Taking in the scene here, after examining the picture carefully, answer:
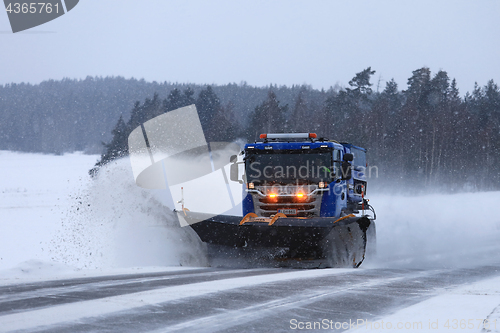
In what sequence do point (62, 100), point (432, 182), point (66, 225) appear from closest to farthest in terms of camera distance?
point (66, 225) < point (432, 182) < point (62, 100)

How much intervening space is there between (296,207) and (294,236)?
1040 mm

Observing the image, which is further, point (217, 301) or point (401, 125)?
point (401, 125)

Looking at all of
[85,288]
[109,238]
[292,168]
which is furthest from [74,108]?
[85,288]

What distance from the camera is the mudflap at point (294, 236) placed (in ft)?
29.3

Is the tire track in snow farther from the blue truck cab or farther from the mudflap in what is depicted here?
the blue truck cab

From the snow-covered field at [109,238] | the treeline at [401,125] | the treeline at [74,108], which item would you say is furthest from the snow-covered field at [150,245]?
the treeline at [74,108]

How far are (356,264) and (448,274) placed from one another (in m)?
1.89

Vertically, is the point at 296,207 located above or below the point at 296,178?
below

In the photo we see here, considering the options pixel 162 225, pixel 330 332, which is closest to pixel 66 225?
pixel 162 225

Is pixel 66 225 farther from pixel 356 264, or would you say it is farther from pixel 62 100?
pixel 62 100

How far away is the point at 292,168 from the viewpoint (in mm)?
10258

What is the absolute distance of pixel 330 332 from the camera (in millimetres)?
4242

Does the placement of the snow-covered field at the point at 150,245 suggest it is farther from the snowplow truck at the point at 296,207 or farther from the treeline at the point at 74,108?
the treeline at the point at 74,108

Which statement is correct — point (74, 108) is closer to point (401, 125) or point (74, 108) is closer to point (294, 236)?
point (401, 125)
